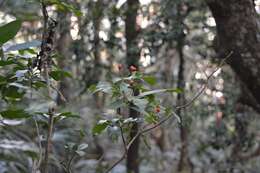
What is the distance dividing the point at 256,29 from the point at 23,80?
135 cm

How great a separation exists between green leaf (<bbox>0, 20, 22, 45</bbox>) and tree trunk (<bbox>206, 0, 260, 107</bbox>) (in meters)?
1.17

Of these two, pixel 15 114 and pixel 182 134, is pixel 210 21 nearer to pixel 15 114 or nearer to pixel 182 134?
pixel 182 134

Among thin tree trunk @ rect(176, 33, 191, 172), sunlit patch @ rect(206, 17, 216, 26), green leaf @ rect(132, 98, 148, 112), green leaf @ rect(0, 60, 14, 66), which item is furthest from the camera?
thin tree trunk @ rect(176, 33, 191, 172)

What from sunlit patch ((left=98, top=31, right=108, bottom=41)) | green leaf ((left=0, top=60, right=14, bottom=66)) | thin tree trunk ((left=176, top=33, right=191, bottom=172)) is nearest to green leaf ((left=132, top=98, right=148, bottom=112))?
green leaf ((left=0, top=60, right=14, bottom=66))

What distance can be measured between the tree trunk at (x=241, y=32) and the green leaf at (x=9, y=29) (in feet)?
3.84

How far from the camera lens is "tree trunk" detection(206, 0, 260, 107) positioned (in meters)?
2.35

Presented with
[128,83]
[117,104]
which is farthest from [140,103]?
[128,83]

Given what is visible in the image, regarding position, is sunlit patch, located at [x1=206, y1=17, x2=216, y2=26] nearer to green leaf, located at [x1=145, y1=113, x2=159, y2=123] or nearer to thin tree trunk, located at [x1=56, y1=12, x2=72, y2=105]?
thin tree trunk, located at [x1=56, y1=12, x2=72, y2=105]

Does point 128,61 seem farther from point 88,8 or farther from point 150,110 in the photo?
point 150,110

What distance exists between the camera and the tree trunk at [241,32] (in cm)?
235

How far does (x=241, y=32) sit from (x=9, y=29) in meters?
1.29

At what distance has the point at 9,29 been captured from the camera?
1.58 metres

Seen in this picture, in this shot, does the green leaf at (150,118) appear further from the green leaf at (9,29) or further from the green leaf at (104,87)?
the green leaf at (9,29)

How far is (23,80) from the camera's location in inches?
61.2
